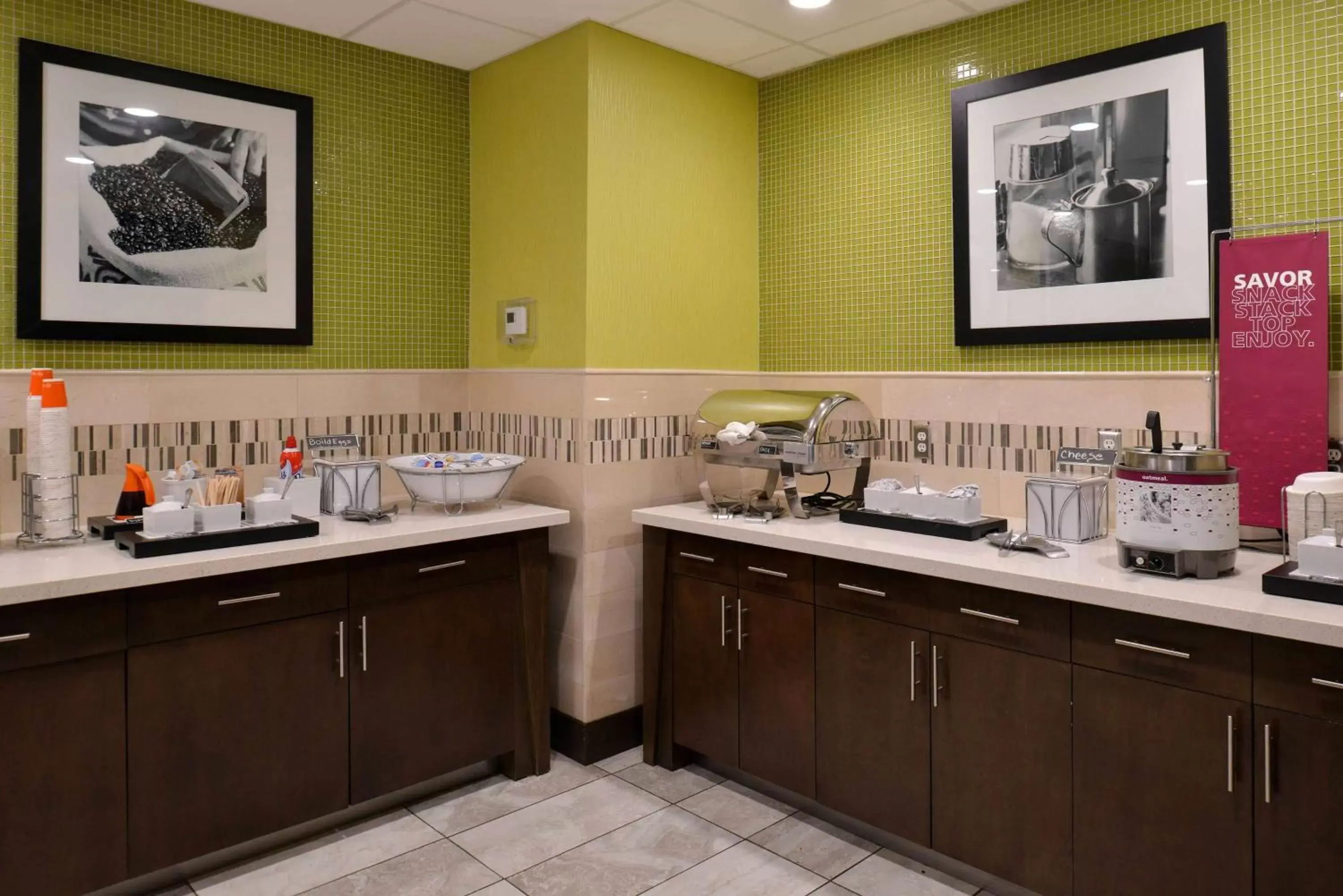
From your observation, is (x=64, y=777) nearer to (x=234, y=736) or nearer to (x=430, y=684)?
(x=234, y=736)

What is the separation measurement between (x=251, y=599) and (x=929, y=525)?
6.47 ft

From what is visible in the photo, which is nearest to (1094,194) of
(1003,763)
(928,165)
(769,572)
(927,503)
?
(928,165)

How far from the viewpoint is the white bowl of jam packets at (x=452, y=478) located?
3209mm

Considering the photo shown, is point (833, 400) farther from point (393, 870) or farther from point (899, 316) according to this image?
point (393, 870)

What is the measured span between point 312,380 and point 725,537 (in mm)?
1675

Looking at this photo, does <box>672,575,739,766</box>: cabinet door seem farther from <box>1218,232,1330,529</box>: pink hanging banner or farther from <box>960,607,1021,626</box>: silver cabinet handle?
<box>1218,232,1330,529</box>: pink hanging banner

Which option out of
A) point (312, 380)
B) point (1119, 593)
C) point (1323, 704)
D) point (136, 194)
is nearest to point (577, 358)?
point (312, 380)

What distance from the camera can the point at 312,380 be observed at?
355cm

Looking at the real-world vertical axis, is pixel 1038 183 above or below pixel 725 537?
above

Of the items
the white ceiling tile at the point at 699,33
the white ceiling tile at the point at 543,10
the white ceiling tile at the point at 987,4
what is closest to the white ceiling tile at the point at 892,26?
the white ceiling tile at the point at 987,4

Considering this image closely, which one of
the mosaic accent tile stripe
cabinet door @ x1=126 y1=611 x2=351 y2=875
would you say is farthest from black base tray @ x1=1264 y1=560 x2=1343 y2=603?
cabinet door @ x1=126 y1=611 x2=351 y2=875

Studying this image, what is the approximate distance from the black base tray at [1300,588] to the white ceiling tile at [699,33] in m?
2.47

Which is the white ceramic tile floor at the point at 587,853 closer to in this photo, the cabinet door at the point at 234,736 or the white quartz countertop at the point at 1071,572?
the cabinet door at the point at 234,736

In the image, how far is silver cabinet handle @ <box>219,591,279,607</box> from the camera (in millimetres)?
2588
